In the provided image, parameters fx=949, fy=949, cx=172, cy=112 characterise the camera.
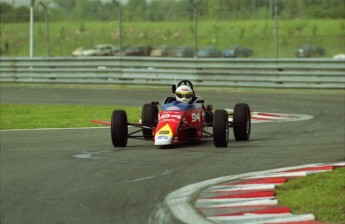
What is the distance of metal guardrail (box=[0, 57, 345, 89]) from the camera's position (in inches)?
1109

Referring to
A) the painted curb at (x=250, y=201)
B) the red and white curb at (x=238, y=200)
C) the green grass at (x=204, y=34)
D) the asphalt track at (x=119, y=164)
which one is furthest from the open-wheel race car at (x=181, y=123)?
the green grass at (x=204, y=34)

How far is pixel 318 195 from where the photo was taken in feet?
31.7

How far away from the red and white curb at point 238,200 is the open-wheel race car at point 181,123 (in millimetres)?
3042

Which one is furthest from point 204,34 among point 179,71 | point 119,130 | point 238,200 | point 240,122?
point 238,200

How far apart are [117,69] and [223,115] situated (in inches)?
661

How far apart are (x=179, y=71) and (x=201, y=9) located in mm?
2277

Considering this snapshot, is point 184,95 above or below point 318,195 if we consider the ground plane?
above

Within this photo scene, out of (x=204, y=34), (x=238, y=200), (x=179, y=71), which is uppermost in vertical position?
(x=204, y=34)

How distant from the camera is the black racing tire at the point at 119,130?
604 inches

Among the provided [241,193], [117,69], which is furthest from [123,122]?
[117,69]

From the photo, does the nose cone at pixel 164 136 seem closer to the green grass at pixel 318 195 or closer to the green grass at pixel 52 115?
the green grass at pixel 318 195

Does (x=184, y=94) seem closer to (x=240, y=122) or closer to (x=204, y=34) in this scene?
(x=240, y=122)

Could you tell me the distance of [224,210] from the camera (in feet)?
30.2

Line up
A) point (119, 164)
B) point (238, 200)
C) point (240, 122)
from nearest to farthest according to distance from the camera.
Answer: point (238, 200), point (119, 164), point (240, 122)
